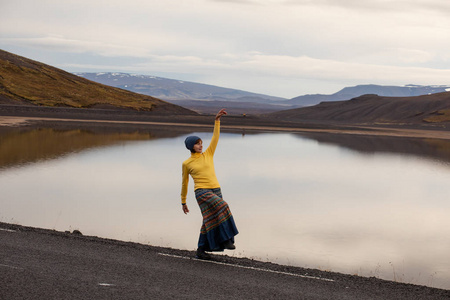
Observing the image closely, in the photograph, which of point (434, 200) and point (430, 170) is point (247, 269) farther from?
point (430, 170)

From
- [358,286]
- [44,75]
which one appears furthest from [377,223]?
[44,75]

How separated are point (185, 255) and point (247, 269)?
3.90 feet

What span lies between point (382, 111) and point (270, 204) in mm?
101417

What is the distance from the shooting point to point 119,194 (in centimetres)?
1705

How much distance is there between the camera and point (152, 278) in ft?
25.8

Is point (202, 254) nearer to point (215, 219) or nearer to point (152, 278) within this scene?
point (215, 219)

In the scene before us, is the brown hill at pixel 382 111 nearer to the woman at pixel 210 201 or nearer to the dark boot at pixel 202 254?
the dark boot at pixel 202 254

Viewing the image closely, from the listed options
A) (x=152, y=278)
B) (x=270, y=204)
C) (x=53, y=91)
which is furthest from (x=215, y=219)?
(x=53, y=91)

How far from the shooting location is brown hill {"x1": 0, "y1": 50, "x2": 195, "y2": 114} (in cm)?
8319

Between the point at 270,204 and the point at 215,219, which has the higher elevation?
the point at 215,219

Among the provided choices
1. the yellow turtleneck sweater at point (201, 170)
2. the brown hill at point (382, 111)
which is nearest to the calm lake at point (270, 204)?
the yellow turtleneck sweater at point (201, 170)

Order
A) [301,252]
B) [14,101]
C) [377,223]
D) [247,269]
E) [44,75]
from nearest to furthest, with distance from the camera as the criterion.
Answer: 1. [247,269]
2. [301,252]
3. [377,223]
4. [14,101]
5. [44,75]

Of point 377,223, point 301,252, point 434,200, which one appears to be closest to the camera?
point 301,252

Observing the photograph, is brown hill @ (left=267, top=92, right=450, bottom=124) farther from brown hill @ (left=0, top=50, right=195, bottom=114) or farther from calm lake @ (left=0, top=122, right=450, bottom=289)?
calm lake @ (left=0, top=122, right=450, bottom=289)
